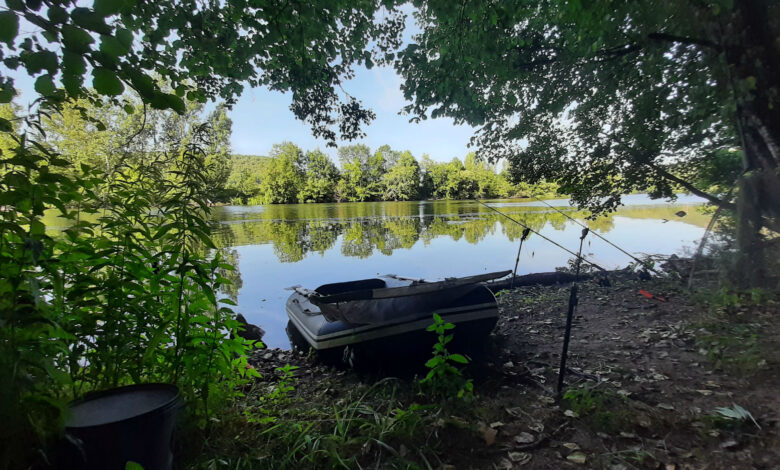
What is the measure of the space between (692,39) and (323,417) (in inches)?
242

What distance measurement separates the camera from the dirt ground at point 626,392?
2180mm

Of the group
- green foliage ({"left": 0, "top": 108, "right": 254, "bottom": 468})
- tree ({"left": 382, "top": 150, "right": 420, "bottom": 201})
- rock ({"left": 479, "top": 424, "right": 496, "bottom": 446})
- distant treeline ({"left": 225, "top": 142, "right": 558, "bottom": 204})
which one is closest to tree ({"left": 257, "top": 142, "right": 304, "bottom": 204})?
distant treeline ({"left": 225, "top": 142, "right": 558, "bottom": 204})

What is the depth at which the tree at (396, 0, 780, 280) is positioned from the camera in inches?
127

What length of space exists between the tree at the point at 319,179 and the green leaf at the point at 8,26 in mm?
60579

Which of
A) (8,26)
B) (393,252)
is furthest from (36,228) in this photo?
(393,252)

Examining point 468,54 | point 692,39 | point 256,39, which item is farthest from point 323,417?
point 692,39

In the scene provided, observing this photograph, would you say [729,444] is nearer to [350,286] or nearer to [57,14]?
[57,14]

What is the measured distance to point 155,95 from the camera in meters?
1.20

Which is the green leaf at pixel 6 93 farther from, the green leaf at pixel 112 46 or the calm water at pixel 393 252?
the calm water at pixel 393 252

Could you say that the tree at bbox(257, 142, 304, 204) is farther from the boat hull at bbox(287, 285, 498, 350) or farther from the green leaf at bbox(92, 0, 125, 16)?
the green leaf at bbox(92, 0, 125, 16)

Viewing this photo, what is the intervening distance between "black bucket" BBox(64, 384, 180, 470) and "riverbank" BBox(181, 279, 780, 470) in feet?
2.06

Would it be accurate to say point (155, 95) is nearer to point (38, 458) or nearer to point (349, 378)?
point (38, 458)

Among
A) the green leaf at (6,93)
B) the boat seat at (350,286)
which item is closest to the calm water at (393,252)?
the boat seat at (350,286)

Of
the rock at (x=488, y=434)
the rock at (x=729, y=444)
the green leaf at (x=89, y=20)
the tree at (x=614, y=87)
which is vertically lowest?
the rock at (x=488, y=434)
